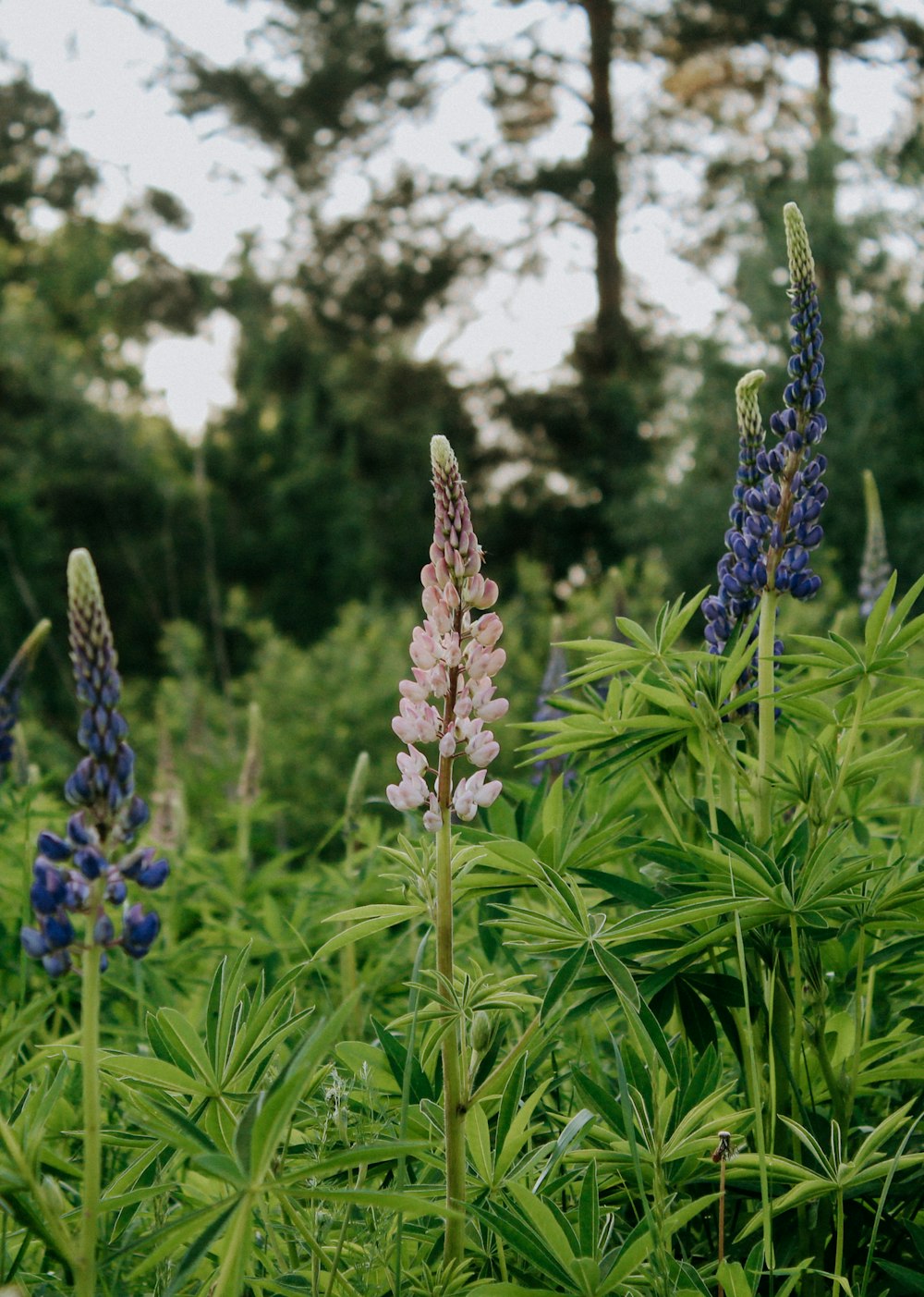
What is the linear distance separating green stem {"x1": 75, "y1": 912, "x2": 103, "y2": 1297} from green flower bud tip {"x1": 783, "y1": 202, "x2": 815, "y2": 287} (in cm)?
128

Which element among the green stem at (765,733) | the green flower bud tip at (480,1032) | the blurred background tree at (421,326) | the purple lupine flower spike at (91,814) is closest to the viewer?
the purple lupine flower spike at (91,814)

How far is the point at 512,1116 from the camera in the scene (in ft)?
4.43

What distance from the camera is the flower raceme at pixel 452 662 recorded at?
4.20 feet

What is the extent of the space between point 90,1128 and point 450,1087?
0.37 metres

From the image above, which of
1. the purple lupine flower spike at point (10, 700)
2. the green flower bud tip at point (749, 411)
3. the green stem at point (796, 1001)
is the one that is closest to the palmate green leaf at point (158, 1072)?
the green stem at point (796, 1001)

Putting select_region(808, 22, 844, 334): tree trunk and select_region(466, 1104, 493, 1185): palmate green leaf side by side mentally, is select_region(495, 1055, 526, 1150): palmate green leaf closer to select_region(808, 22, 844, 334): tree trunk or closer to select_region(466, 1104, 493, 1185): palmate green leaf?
select_region(466, 1104, 493, 1185): palmate green leaf

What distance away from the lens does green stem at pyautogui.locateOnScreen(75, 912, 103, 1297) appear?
96 centimetres

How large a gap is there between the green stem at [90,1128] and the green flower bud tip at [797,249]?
4.20 ft

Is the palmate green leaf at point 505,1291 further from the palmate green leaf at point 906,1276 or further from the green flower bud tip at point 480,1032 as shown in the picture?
the palmate green leaf at point 906,1276

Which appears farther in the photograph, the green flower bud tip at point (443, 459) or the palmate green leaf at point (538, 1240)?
the green flower bud tip at point (443, 459)

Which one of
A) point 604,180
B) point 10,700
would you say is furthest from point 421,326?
point 10,700

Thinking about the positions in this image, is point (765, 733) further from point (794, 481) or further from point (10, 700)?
point (10, 700)

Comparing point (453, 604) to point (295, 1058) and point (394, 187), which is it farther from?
point (394, 187)

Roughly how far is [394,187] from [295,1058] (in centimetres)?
1911
